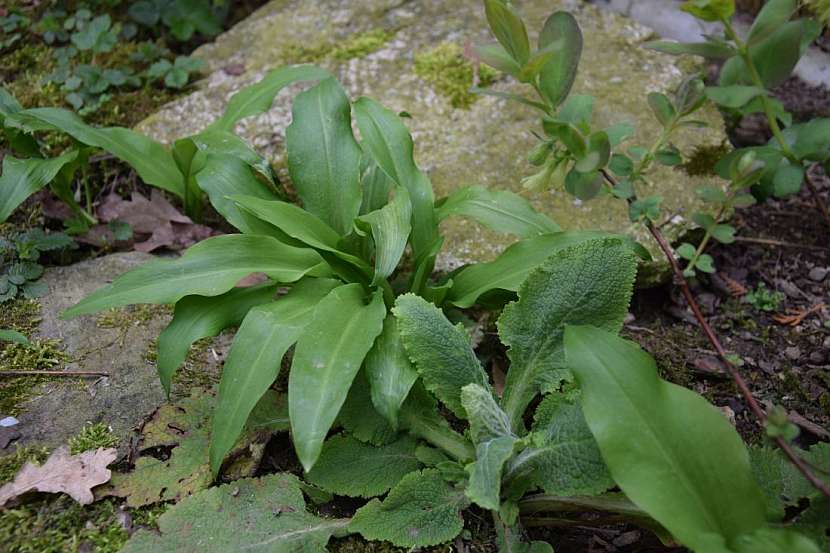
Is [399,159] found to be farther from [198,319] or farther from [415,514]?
[415,514]

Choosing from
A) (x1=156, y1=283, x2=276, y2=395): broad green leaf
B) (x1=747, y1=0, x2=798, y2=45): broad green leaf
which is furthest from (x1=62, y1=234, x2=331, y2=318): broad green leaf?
(x1=747, y1=0, x2=798, y2=45): broad green leaf

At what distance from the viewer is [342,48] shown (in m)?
3.23

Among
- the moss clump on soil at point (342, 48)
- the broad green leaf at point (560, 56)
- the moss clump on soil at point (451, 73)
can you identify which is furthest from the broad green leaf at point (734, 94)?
the moss clump on soil at point (342, 48)

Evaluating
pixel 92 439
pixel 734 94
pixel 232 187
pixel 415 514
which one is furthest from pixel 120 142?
pixel 734 94

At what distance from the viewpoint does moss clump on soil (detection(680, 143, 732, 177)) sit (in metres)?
2.75

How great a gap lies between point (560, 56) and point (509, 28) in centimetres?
19

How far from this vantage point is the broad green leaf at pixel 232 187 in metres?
2.17

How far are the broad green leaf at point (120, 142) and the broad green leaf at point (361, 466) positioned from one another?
4.28ft

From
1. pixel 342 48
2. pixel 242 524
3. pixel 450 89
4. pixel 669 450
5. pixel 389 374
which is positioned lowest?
pixel 242 524

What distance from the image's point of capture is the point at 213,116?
117 inches

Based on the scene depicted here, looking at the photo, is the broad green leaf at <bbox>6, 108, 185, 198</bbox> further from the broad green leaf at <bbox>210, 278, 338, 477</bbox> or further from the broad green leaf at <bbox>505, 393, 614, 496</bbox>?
the broad green leaf at <bbox>505, 393, 614, 496</bbox>

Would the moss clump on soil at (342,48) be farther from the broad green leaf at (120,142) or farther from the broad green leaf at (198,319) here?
the broad green leaf at (198,319)

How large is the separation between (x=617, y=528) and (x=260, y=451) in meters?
0.99

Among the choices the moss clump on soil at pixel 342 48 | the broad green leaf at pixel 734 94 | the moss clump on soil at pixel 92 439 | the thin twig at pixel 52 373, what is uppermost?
the broad green leaf at pixel 734 94
